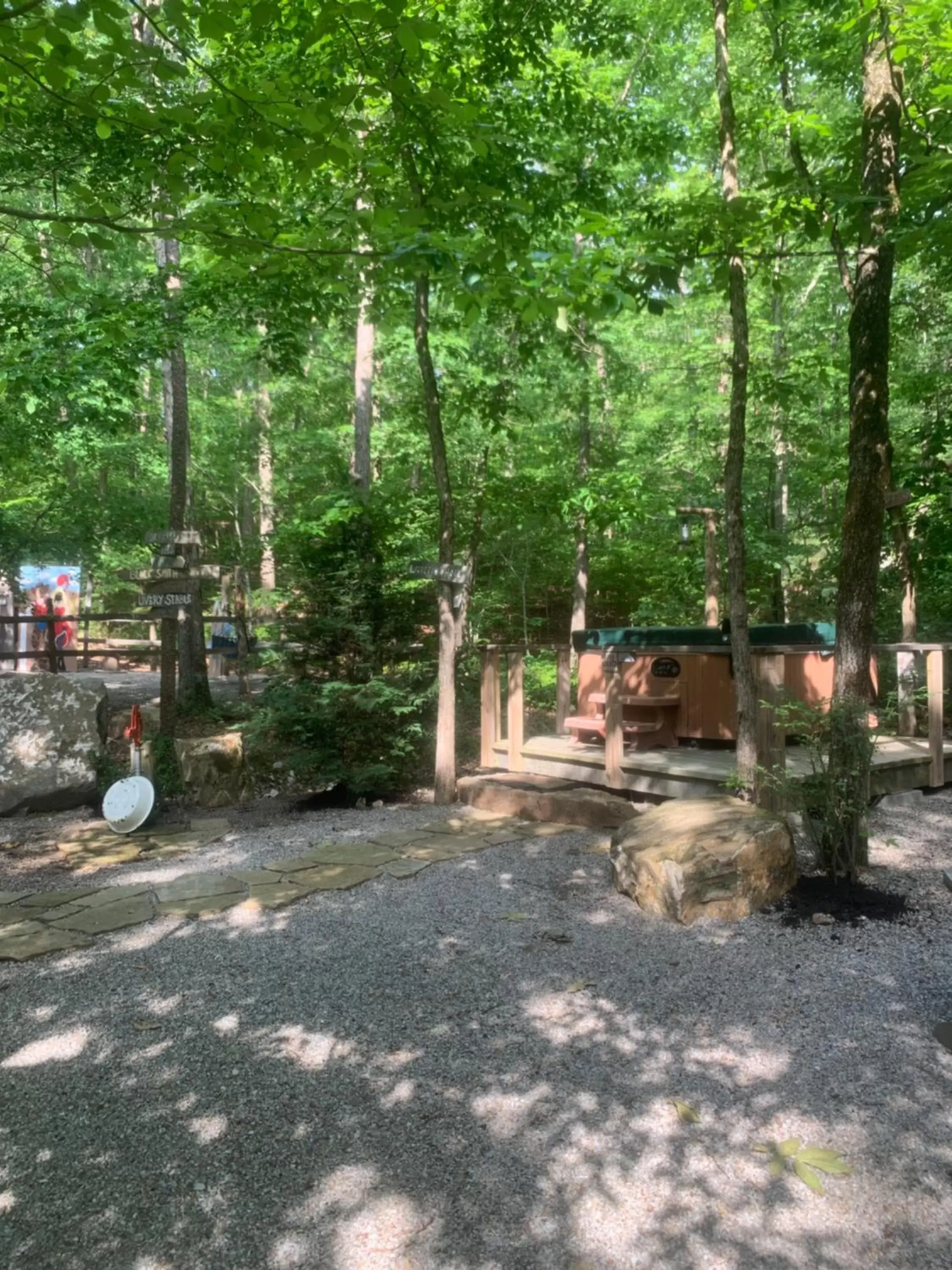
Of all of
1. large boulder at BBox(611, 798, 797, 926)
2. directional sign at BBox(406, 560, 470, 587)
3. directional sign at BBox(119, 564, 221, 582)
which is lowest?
large boulder at BBox(611, 798, 797, 926)

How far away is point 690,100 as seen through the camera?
37.1ft

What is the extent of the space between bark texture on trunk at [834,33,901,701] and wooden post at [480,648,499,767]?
369cm

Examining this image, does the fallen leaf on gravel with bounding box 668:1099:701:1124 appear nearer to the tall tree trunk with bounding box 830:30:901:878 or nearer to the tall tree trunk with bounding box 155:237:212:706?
the tall tree trunk with bounding box 830:30:901:878

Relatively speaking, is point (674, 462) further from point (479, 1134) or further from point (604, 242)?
point (479, 1134)

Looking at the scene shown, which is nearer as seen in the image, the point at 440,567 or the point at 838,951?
the point at 838,951

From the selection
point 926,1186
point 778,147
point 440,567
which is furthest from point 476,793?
point 778,147

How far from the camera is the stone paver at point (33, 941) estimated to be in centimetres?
390

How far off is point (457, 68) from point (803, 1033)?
642 centimetres

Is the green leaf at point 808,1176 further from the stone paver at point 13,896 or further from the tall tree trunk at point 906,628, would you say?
the tall tree trunk at point 906,628


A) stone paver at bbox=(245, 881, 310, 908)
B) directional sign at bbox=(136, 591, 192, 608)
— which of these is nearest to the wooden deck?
stone paver at bbox=(245, 881, 310, 908)

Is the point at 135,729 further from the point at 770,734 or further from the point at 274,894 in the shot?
the point at 770,734

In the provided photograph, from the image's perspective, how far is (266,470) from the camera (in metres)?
19.5

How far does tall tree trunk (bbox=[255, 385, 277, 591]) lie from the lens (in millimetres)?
18281

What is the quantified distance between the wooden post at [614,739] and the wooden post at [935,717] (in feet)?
7.73
